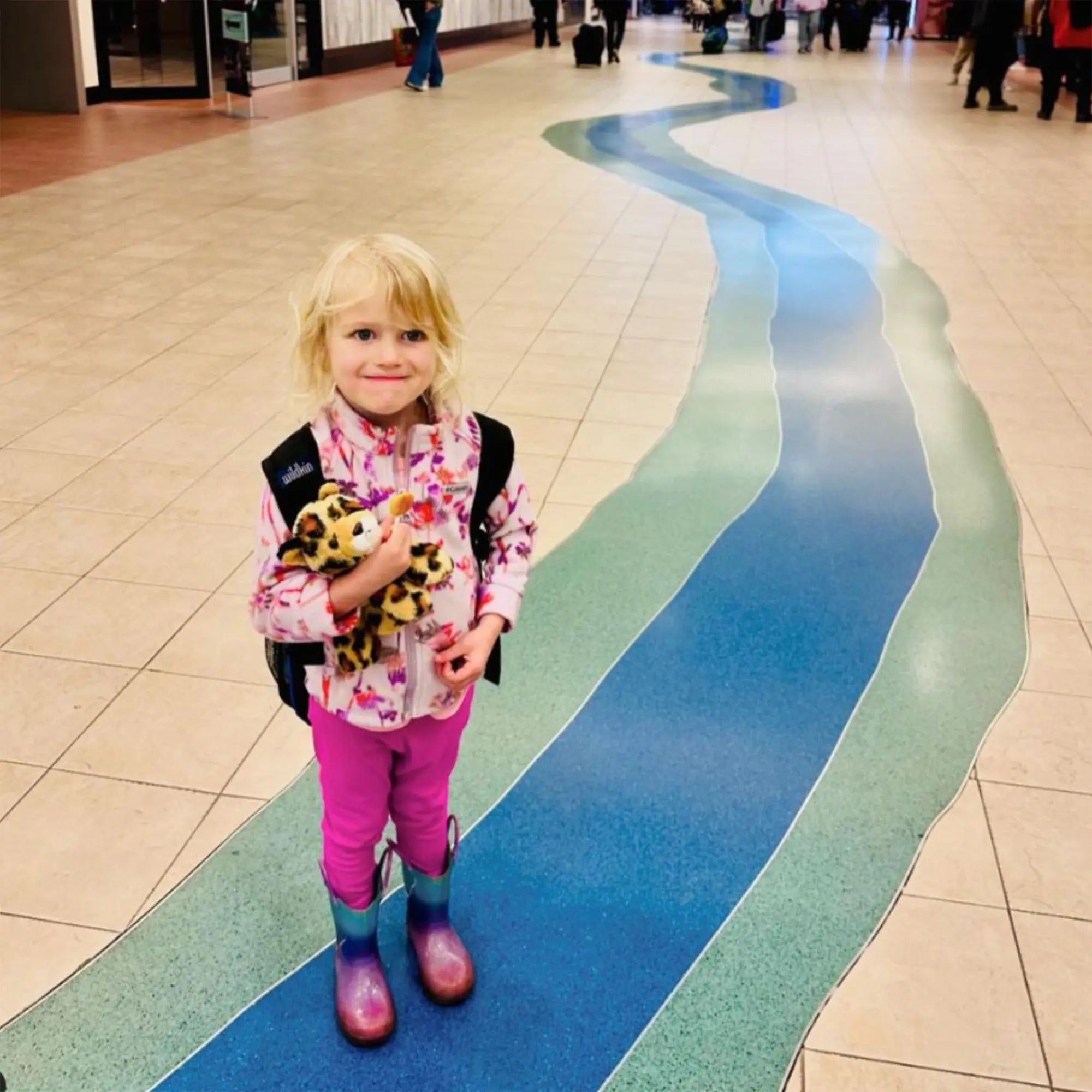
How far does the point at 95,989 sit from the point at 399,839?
0.62m

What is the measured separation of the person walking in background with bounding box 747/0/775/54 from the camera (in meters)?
22.4

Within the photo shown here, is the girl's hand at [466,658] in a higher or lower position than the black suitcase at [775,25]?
lower

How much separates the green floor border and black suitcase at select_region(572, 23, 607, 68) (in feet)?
51.6

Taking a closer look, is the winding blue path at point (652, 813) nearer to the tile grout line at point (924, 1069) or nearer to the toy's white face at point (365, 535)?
the tile grout line at point (924, 1069)

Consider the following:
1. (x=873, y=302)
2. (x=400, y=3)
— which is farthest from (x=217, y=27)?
(x=873, y=302)

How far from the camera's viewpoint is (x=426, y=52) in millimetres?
15219

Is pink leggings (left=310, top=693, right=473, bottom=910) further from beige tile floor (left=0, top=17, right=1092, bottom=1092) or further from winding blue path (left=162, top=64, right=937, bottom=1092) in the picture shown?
beige tile floor (left=0, top=17, right=1092, bottom=1092)

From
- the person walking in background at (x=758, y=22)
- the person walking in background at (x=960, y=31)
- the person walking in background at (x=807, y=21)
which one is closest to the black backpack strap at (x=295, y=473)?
the person walking in background at (x=960, y=31)

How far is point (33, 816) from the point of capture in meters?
2.48

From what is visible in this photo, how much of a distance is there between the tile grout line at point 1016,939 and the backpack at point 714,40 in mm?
22223

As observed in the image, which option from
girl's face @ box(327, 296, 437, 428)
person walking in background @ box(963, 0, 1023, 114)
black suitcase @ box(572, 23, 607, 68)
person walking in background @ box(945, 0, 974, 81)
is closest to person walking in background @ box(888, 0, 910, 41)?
person walking in background @ box(945, 0, 974, 81)

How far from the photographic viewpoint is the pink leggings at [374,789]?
1.80 meters

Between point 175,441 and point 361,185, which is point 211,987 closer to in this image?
point 175,441

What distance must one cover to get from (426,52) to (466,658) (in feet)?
49.5
